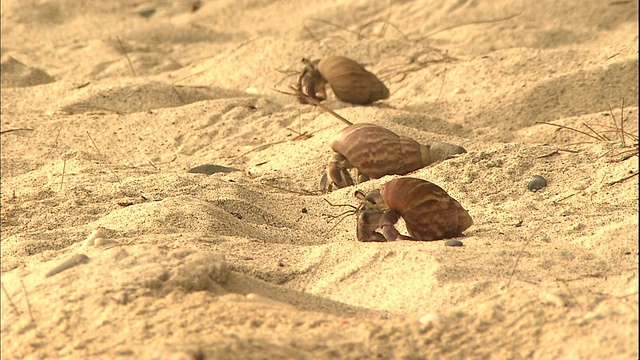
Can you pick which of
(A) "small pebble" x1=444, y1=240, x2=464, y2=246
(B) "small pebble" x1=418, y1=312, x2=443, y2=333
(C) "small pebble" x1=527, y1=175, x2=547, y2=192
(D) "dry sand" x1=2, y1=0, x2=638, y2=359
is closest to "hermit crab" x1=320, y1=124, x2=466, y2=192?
(D) "dry sand" x1=2, y1=0, x2=638, y2=359

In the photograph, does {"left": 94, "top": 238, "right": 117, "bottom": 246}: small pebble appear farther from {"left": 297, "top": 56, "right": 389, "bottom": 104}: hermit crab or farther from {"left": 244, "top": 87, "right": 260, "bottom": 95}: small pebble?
{"left": 244, "top": 87, "right": 260, "bottom": 95}: small pebble

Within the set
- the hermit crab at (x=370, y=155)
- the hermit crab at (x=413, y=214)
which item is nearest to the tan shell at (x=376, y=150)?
the hermit crab at (x=370, y=155)

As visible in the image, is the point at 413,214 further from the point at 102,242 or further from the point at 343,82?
the point at 343,82

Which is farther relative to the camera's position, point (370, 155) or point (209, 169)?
→ point (209, 169)

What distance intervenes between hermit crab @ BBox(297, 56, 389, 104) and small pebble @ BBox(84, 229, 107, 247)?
2.28 m

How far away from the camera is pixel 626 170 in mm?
3359

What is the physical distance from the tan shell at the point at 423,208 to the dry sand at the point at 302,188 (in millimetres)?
79

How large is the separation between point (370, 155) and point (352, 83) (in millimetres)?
1349

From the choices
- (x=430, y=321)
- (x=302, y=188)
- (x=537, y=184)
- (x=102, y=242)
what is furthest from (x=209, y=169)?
(x=430, y=321)

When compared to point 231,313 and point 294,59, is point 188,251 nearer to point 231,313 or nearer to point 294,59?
point 231,313

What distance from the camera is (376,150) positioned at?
148 inches

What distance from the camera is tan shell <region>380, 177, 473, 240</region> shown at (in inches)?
118

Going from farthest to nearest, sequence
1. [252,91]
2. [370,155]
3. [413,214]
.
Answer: [252,91], [370,155], [413,214]

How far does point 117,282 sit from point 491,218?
4.91ft
